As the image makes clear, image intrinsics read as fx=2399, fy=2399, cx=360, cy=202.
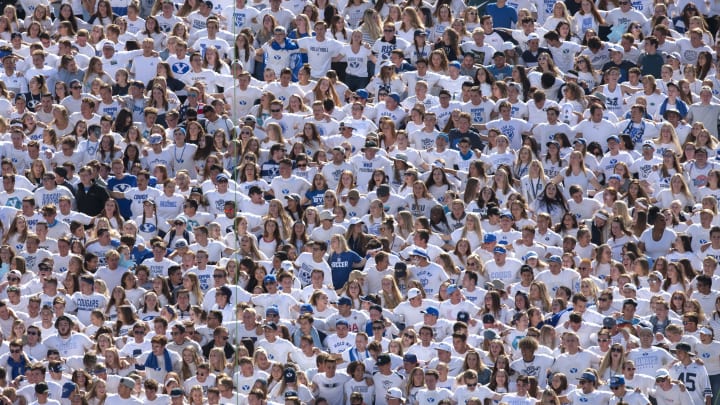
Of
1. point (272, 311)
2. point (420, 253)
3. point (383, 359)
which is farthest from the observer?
point (420, 253)

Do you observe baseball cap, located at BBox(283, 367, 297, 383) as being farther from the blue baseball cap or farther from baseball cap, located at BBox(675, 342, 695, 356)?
→ baseball cap, located at BBox(675, 342, 695, 356)

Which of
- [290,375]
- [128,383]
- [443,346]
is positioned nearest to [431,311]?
[443,346]

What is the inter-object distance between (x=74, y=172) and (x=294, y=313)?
3853mm

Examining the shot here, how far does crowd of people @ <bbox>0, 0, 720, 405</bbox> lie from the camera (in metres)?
24.0

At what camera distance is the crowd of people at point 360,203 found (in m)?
24.0

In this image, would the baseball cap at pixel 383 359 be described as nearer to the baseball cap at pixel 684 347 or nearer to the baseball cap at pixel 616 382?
the baseball cap at pixel 616 382

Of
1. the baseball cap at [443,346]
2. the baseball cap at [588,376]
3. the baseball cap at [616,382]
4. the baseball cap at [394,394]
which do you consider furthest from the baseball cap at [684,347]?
the baseball cap at [394,394]

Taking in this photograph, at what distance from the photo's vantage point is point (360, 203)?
1041 inches

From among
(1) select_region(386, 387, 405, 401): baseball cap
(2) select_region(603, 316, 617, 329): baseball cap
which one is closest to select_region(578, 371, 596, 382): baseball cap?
(2) select_region(603, 316, 617, 329): baseball cap

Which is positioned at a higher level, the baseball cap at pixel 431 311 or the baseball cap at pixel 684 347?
the baseball cap at pixel 684 347

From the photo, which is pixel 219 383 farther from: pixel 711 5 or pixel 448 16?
pixel 711 5

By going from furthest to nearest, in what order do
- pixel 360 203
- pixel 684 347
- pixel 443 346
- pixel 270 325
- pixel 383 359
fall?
pixel 360 203 < pixel 270 325 < pixel 443 346 < pixel 383 359 < pixel 684 347

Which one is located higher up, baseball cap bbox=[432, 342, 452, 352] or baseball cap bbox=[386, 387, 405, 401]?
baseball cap bbox=[432, 342, 452, 352]

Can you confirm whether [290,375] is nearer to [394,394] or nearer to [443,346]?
[394,394]
